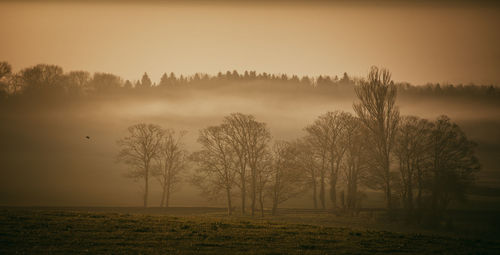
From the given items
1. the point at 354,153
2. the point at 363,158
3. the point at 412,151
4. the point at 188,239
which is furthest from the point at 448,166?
the point at 188,239

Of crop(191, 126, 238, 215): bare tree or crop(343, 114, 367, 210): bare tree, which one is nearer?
crop(191, 126, 238, 215): bare tree

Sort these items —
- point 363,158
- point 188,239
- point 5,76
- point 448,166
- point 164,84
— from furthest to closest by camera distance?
point 164,84
point 5,76
point 363,158
point 448,166
point 188,239

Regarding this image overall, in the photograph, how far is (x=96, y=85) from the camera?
486 feet

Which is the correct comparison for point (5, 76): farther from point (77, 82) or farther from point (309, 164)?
point (309, 164)

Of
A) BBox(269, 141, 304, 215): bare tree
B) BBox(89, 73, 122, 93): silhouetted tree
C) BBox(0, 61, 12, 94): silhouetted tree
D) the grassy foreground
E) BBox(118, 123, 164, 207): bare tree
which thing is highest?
BBox(89, 73, 122, 93): silhouetted tree

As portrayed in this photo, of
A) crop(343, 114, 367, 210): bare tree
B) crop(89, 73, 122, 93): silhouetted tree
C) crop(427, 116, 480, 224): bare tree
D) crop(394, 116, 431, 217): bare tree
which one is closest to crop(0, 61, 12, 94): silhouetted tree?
crop(89, 73, 122, 93): silhouetted tree

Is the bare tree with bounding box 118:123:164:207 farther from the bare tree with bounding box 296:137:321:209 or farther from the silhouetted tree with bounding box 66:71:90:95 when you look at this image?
the silhouetted tree with bounding box 66:71:90:95

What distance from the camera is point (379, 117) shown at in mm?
60562

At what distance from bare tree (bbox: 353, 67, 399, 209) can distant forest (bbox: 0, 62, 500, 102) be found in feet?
218

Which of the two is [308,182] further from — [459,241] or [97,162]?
[97,162]

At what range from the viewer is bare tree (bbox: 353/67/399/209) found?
58781 millimetres

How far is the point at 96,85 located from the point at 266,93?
239 feet

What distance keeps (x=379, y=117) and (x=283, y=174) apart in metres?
17.5

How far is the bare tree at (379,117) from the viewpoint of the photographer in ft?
193
